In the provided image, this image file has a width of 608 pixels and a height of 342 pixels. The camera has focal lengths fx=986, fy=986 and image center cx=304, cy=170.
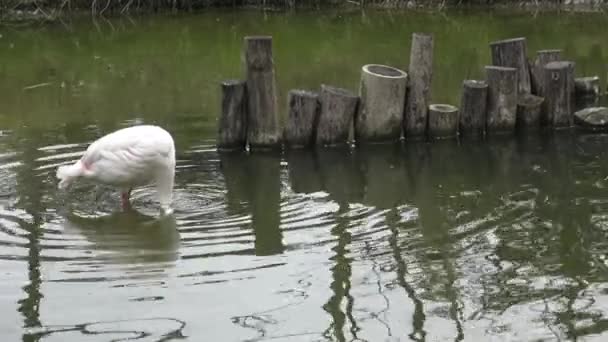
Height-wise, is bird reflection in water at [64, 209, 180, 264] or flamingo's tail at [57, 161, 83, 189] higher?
flamingo's tail at [57, 161, 83, 189]

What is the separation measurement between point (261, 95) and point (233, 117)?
36cm

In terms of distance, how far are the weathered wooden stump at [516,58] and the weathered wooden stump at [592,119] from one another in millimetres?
588

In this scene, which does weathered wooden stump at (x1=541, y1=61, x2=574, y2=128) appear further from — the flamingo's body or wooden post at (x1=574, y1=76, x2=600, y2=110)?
the flamingo's body

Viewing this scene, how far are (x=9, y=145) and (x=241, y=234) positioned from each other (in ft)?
12.5

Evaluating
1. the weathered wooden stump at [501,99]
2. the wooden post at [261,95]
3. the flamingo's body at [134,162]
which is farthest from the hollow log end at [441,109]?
the flamingo's body at [134,162]

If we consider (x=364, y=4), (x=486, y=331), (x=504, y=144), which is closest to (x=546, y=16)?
(x=364, y=4)

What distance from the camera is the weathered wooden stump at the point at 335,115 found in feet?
30.3

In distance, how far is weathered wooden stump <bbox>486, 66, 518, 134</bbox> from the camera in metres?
9.50

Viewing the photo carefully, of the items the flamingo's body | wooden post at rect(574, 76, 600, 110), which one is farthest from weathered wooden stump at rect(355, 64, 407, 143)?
the flamingo's body

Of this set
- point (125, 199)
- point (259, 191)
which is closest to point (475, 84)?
point (259, 191)

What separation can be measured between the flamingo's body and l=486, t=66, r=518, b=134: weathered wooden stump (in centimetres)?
363

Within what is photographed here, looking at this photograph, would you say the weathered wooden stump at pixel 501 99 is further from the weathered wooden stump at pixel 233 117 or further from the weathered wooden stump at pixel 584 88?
the weathered wooden stump at pixel 233 117

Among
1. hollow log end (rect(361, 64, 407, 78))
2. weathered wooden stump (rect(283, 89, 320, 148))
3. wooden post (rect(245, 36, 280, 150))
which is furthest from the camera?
hollow log end (rect(361, 64, 407, 78))

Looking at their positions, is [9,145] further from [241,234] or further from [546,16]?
[546,16]
